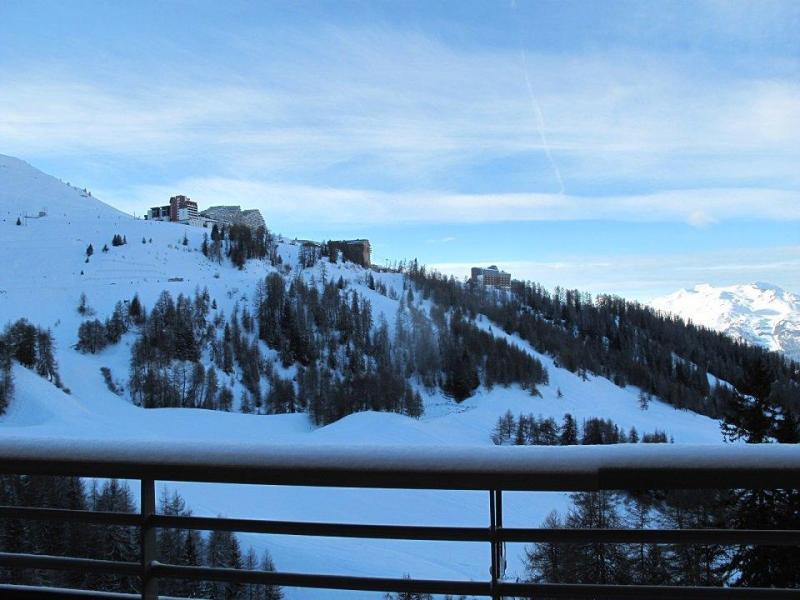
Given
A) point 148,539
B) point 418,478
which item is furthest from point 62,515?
point 418,478

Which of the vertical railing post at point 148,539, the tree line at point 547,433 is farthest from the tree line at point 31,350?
the vertical railing post at point 148,539

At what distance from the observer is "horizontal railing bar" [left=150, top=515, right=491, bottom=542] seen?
59.1 inches

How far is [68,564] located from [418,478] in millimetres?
953

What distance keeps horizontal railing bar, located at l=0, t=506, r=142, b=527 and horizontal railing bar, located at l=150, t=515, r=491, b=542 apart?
0.10m

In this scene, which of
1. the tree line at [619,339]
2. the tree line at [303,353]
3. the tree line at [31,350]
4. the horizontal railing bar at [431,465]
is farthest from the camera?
the tree line at [619,339]

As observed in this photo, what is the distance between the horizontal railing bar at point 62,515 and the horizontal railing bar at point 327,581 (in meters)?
0.15

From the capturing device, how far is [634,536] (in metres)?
1.47

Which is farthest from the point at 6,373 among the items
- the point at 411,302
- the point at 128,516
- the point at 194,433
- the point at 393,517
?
the point at 411,302

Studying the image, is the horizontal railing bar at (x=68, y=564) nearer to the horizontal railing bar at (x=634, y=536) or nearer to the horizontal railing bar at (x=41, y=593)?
the horizontal railing bar at (x=41, y=593)

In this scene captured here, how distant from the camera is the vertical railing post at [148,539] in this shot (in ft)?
5.39

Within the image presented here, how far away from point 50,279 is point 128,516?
85.5 meters

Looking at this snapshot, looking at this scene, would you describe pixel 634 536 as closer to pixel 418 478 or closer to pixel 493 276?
pixel 418 478

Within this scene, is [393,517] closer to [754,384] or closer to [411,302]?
[754,384]

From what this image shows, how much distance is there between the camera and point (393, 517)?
15.6 m
